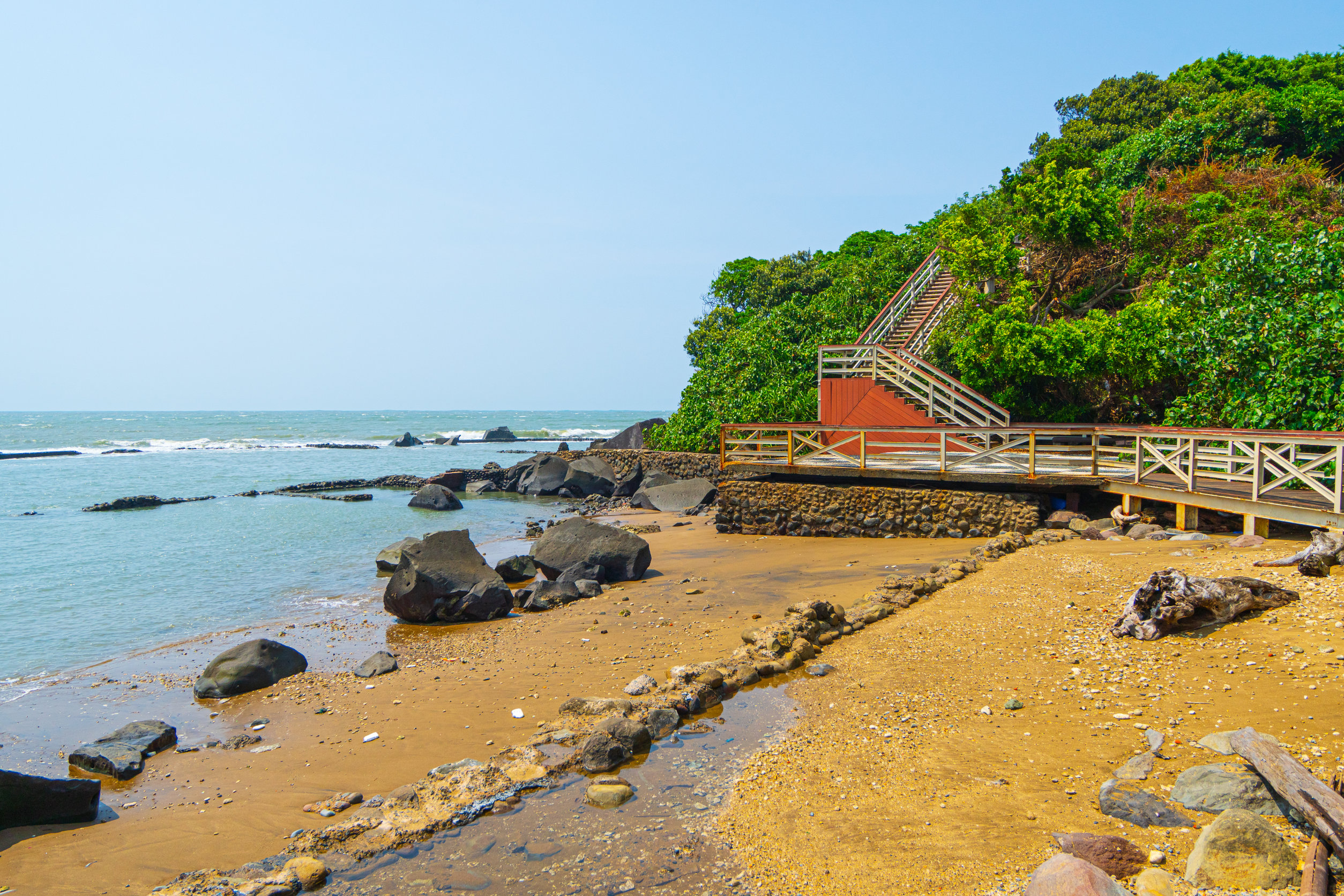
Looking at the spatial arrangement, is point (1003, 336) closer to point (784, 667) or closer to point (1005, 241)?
point (1005, 241)

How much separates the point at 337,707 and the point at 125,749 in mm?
1840

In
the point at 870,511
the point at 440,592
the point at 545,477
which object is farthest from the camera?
the point at 545,477

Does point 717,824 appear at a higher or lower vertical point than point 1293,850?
lower

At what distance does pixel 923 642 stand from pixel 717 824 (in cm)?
Result: 418

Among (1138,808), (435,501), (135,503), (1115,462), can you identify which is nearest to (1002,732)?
(1138,808)

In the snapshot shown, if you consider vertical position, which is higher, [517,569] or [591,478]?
[591,478]

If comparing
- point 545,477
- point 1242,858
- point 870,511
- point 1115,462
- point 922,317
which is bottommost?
point 545,477

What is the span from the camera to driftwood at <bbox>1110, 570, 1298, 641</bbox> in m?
7.27

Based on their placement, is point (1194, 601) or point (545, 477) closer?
point (1194, 601)

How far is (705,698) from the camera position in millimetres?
7316

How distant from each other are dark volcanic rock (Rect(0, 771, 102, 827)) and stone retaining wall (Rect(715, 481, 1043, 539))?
1346 centimetres

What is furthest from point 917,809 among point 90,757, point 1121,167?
point 1121,167

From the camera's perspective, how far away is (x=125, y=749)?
22.8 ft

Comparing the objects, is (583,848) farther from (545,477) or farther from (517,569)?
(545,477)
